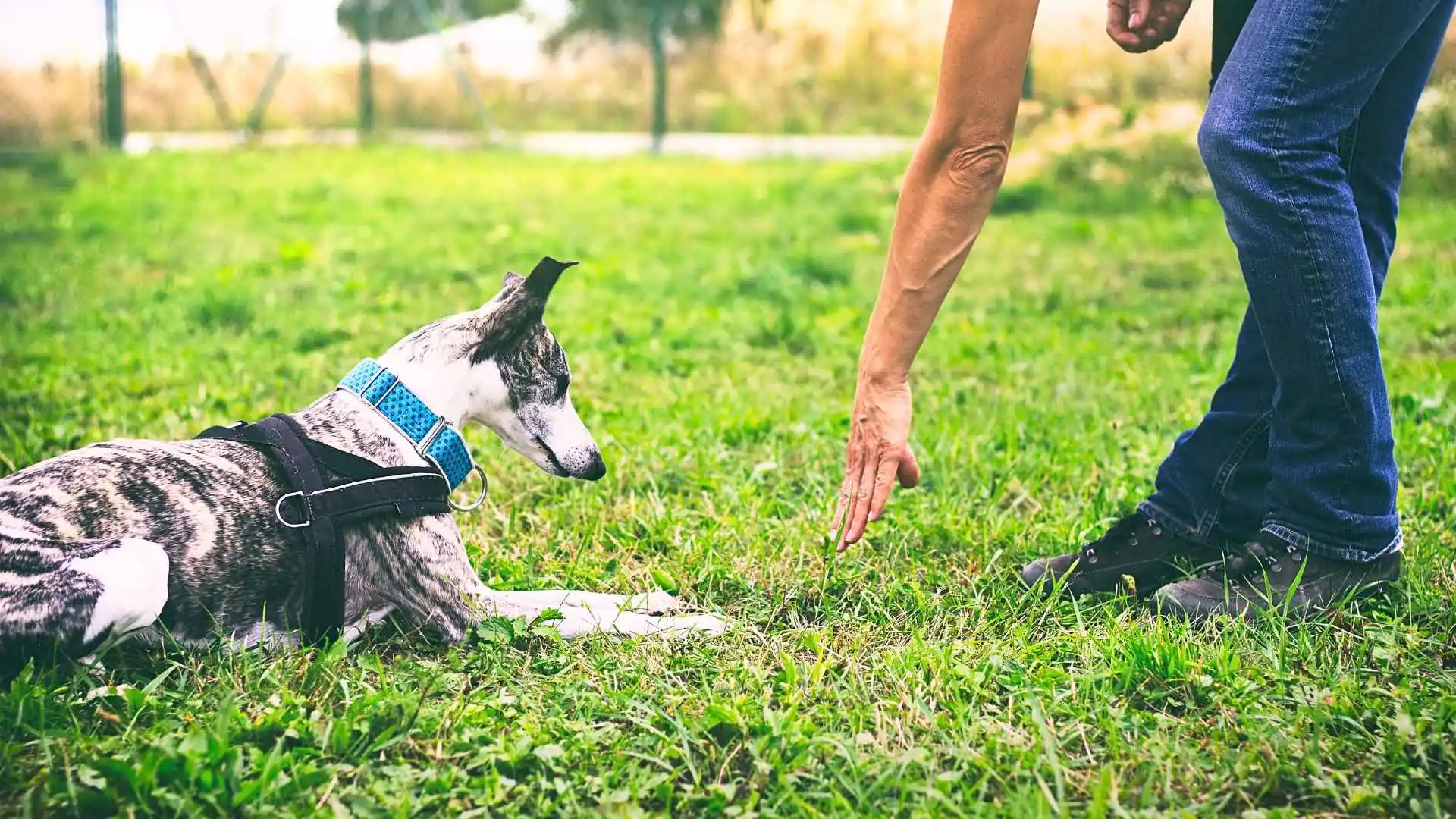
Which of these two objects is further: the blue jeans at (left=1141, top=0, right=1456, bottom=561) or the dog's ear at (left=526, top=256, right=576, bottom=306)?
the dog's ear at (left=526, top=256, right=576, bottom=306)

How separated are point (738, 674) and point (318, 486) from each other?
38.1 inches

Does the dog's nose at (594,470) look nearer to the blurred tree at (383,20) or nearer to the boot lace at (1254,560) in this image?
the boot lace at (1254,560)

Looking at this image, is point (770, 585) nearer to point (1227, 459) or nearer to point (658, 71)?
point (1227, 459)

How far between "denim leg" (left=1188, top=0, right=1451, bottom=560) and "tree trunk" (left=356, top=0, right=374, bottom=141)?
53.5 feet

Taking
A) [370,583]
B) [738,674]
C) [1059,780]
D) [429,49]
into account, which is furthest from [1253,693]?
[429,49]

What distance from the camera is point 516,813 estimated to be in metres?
2.03

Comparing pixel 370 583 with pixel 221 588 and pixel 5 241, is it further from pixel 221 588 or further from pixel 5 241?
pixel 5 241

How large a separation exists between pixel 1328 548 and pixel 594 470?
1658mm

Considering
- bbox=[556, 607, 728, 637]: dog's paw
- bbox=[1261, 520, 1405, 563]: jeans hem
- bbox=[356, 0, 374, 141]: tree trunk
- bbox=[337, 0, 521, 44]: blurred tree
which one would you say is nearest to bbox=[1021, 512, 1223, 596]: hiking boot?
bbox=[1261, 520, 1405, 563]: jeans hem

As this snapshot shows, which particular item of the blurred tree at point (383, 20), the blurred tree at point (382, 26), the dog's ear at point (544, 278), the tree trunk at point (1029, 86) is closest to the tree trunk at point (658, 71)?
the blurred tree at point (382, 26)

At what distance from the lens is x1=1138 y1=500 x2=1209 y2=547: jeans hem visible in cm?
291

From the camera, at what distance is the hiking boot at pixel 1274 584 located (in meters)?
2.58

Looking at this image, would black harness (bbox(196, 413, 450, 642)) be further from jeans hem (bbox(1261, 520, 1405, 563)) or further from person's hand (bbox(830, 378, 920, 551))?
jeans hem (bbox(1261, 520, 1405, 563))

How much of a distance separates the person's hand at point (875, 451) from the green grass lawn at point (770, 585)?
30cm
